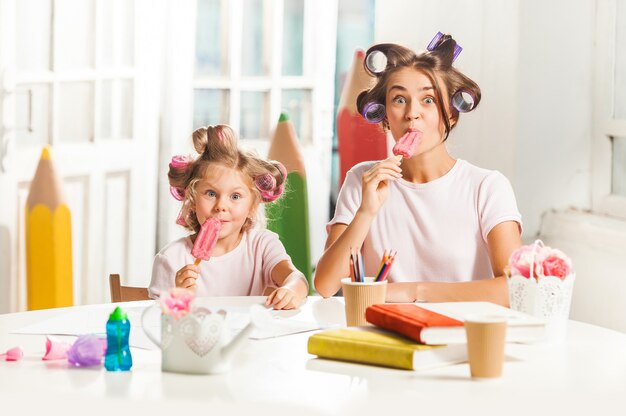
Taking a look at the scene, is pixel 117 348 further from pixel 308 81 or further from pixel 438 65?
pixel 308 81

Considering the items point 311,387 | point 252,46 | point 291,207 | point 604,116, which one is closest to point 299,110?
point 252,46

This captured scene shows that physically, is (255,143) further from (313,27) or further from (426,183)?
(426,183)

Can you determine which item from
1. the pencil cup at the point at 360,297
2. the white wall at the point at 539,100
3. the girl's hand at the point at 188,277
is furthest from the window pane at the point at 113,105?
the pencil cup at the point at 360,297

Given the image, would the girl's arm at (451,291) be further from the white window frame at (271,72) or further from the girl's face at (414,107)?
the white window frame at (271,72)

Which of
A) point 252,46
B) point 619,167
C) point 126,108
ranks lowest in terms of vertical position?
point 619,167

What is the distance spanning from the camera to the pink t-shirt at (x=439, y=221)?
7.73 ft

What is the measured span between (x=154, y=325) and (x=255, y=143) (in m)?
2.92

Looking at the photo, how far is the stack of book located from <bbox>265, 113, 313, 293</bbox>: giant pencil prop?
160 centimetres

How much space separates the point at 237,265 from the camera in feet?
7.81

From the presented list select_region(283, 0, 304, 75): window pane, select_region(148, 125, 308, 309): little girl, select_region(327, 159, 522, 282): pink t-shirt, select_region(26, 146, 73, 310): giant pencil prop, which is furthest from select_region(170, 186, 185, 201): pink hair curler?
select_region(283, 0, 304, 75): window pane

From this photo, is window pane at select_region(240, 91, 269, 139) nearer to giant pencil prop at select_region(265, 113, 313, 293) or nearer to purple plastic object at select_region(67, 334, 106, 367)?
giant pencil prop at select_region(265, 113, 313, 293)

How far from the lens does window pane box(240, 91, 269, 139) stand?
15.9ft

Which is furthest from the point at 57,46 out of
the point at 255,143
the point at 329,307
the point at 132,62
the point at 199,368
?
the point at 199,368

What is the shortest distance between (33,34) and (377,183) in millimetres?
1986
